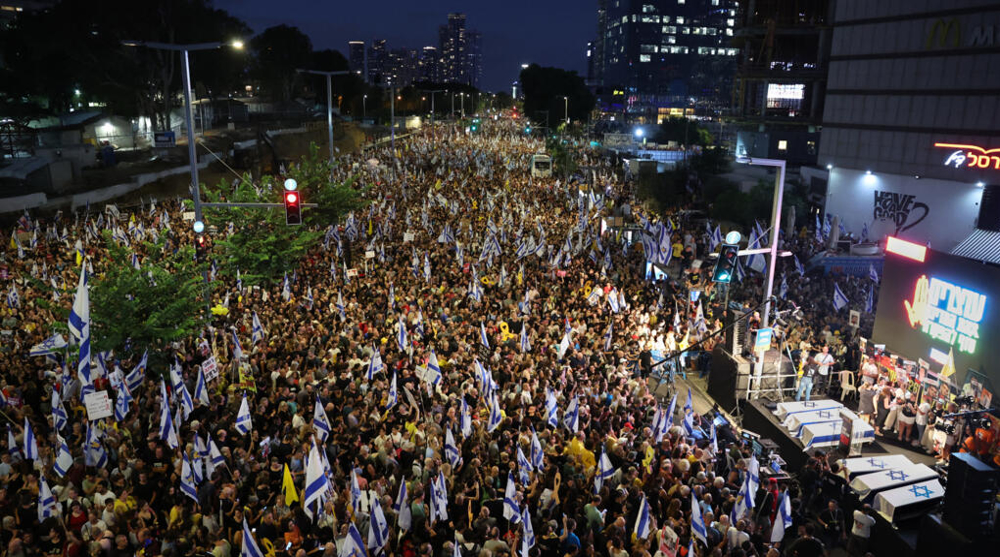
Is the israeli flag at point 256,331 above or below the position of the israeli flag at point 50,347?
below

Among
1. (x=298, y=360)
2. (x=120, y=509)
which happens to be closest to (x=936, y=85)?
(x=298, y=360)

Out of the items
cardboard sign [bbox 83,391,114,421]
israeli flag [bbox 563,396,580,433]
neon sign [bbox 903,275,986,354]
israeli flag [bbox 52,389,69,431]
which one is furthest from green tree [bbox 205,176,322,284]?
neon sign [bbox 903,275,986,354]

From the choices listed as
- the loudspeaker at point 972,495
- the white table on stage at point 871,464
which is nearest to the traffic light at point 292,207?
the white table on stage at point 871,464

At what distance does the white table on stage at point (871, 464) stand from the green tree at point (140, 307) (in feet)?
44.2

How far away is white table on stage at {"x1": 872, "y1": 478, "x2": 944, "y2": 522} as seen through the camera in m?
11.4

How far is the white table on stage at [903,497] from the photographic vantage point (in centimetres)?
1135

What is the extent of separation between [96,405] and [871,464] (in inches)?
533

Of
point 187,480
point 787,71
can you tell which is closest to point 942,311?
point 187,480

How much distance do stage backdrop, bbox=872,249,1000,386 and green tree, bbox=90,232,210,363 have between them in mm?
16991

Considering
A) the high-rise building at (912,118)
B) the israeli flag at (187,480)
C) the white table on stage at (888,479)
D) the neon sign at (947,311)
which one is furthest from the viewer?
the high-rise building at (912,118)

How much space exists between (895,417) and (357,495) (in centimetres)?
1205

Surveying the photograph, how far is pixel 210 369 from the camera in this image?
1342 cm

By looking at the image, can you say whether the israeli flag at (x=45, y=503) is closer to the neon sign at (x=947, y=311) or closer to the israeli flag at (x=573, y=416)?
the israeli flag at (x=573, y=416)

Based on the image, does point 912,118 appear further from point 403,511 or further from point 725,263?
point 403,511
